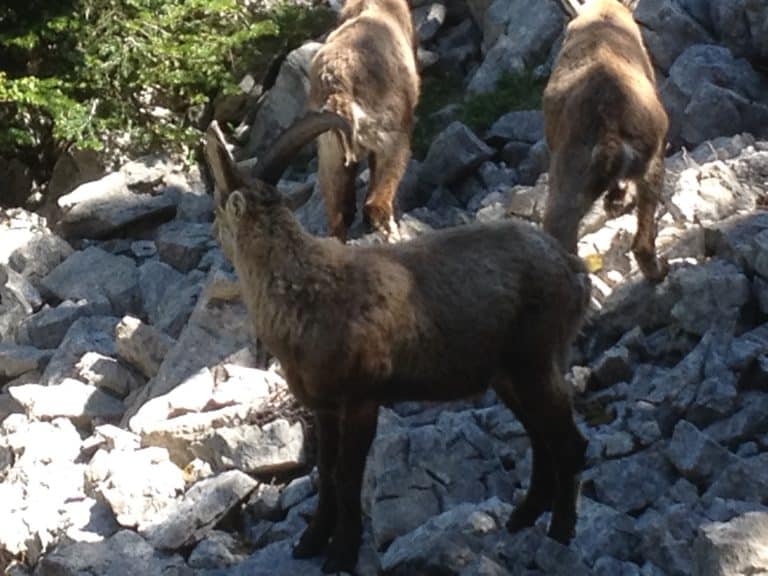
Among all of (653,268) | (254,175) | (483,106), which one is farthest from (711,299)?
(483,106)

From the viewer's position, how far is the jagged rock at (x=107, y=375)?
1104 cm

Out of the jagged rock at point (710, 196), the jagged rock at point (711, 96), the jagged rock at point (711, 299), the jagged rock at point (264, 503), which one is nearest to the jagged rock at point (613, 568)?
the jagged rock at point (264, 503)

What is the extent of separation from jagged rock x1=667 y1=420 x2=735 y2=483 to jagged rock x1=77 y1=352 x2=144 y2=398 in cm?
472

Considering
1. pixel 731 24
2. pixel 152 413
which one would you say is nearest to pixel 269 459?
pixel 152 413

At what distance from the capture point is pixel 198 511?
8.55m

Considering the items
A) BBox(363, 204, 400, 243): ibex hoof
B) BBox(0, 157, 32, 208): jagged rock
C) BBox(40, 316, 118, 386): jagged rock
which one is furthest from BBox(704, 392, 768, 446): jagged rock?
BBox(0, 157, 32, 208): jagged rock

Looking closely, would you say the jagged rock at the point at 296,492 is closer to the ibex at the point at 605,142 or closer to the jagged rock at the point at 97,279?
the ibex at the point at 605,142

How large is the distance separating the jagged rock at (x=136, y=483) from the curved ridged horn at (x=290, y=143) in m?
2.49

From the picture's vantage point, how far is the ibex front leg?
7062 millimetres

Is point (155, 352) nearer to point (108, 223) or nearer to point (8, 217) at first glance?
point (108, 223)

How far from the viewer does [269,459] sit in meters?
9.03

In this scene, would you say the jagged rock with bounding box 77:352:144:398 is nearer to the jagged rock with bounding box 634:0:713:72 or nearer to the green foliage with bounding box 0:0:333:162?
the green foliage with bounding box 0:0:333:162

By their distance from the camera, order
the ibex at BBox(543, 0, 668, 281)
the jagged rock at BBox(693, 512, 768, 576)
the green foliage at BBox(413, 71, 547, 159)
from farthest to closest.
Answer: the green foliage at BBox(413, 71, 547, 159) < the ibex at BBox(543, 0, 668, 281) < the jagged rock at BBox(693, 512, 768, 576)

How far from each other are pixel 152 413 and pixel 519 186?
3.78m
